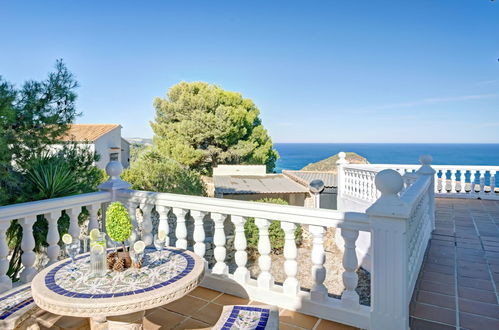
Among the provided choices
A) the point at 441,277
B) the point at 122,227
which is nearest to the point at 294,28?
the point at 441,277

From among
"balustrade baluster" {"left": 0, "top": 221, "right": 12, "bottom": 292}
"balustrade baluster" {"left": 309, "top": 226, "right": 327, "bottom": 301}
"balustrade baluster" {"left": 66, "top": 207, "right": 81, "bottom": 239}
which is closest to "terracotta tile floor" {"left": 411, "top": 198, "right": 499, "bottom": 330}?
"balustrade baluster" {"left": 309, "top": 226, "right": 327, "bottom": 301}

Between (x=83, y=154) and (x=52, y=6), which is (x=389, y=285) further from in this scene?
(x=52, y=6)

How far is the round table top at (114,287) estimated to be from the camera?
1.35 m

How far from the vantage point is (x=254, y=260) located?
1002 centimetres

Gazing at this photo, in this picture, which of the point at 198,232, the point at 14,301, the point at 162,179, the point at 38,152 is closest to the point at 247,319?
the point at 198,232

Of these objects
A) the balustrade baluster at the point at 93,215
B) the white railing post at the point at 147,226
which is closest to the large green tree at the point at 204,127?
the balustrade baluster at the point at 93,215

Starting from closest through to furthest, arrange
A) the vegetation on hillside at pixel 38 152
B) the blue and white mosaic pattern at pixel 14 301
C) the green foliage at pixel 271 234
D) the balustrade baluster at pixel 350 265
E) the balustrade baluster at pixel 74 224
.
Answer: the blue and white mosaic pattern at pixel 14 301
the balustrade baluster at pixel 350 265
the balustrade baluster at pixel 74 224
the vegetation on hillside at pixel 38 152
the green foliage at pixel 271 234

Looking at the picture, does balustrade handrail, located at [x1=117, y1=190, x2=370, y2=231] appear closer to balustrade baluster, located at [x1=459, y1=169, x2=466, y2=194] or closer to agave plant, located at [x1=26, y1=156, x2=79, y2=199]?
agave plant, located at [x1=26, y1=156, x2=79, y2=199]

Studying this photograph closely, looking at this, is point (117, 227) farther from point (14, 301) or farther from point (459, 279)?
point (459, 279)

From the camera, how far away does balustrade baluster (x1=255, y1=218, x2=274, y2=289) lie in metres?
2.38

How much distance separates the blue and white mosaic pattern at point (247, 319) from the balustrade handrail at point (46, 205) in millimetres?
1994

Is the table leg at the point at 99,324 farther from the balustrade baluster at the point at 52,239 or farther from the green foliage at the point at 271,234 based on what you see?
the green foliage at the point at 271,234

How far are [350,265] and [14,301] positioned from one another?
6.97ft

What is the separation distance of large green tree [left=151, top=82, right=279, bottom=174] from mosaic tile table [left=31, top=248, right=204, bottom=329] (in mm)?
16803
